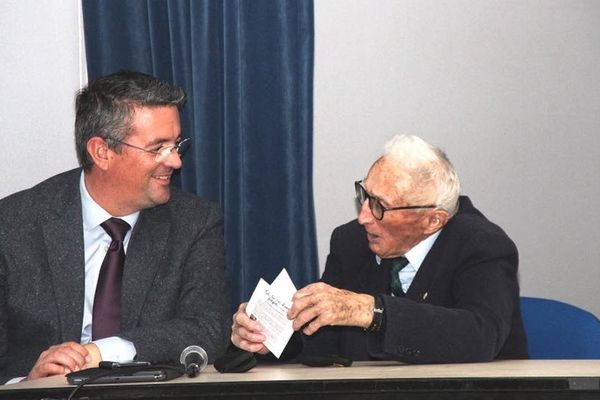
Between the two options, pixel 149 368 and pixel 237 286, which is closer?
pixel 149 368

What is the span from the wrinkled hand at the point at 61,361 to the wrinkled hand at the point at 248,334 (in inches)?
21.2

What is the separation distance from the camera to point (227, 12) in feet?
13.7

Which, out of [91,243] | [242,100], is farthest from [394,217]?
[91,243]

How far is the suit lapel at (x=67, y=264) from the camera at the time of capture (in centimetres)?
363

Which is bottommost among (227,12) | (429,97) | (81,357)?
(81,357)

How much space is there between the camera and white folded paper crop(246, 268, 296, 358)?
295cm

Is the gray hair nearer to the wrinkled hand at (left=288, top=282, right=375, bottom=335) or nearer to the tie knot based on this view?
the wrinkled hand at (left=288, top=282, right=375, bottom=335)

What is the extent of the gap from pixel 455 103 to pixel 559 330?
1646 millimetres

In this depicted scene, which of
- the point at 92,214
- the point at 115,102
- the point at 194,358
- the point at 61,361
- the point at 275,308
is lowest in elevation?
the point at 61,361

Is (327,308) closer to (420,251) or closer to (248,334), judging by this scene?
(248,334)

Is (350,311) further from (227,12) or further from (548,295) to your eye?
(548,295)

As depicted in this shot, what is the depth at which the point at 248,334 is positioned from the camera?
3.09 meters

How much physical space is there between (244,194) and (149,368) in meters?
1.74

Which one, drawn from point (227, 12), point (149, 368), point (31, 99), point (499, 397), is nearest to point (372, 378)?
point (499, 397)
